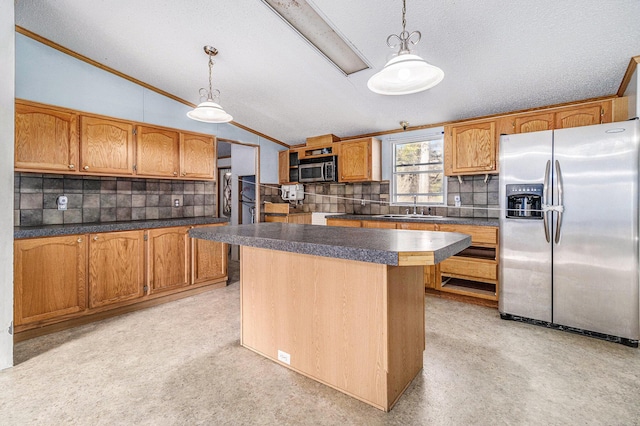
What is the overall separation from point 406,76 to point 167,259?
305cm

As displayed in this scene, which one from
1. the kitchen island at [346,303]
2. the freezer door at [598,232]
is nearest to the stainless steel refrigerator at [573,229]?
the freezer door at [598,232]

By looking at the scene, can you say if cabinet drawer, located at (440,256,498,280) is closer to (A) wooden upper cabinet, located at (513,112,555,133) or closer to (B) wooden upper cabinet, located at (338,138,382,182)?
(A) wooden upper cabinet, located at (513,112,555,133)

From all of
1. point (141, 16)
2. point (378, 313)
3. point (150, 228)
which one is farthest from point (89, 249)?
point (378, 313)

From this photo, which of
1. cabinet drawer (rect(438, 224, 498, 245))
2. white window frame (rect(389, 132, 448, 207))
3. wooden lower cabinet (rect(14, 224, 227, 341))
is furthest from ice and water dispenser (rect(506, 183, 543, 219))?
wooden lower cabinet (rect(14, 224, 227, 341))

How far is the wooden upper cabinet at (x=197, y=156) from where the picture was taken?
3.67 m

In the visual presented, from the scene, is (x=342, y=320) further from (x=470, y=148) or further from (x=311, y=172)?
(x=311, y=172)

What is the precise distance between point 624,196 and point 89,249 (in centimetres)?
457

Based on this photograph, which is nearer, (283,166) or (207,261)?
(207,261)

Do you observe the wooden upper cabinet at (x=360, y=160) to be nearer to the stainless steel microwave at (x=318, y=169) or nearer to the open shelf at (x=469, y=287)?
the stainless steel microwave at (x=318, y=169)

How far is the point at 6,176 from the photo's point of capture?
6.53ft

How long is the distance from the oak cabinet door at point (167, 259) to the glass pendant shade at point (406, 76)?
9.00ft

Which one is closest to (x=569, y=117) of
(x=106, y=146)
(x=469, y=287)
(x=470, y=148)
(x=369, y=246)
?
(x=470, y=148)

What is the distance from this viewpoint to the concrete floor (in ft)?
5.09

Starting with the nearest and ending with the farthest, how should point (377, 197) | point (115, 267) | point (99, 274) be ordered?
point (99, 274), point (115, 267), point (377, 197)
